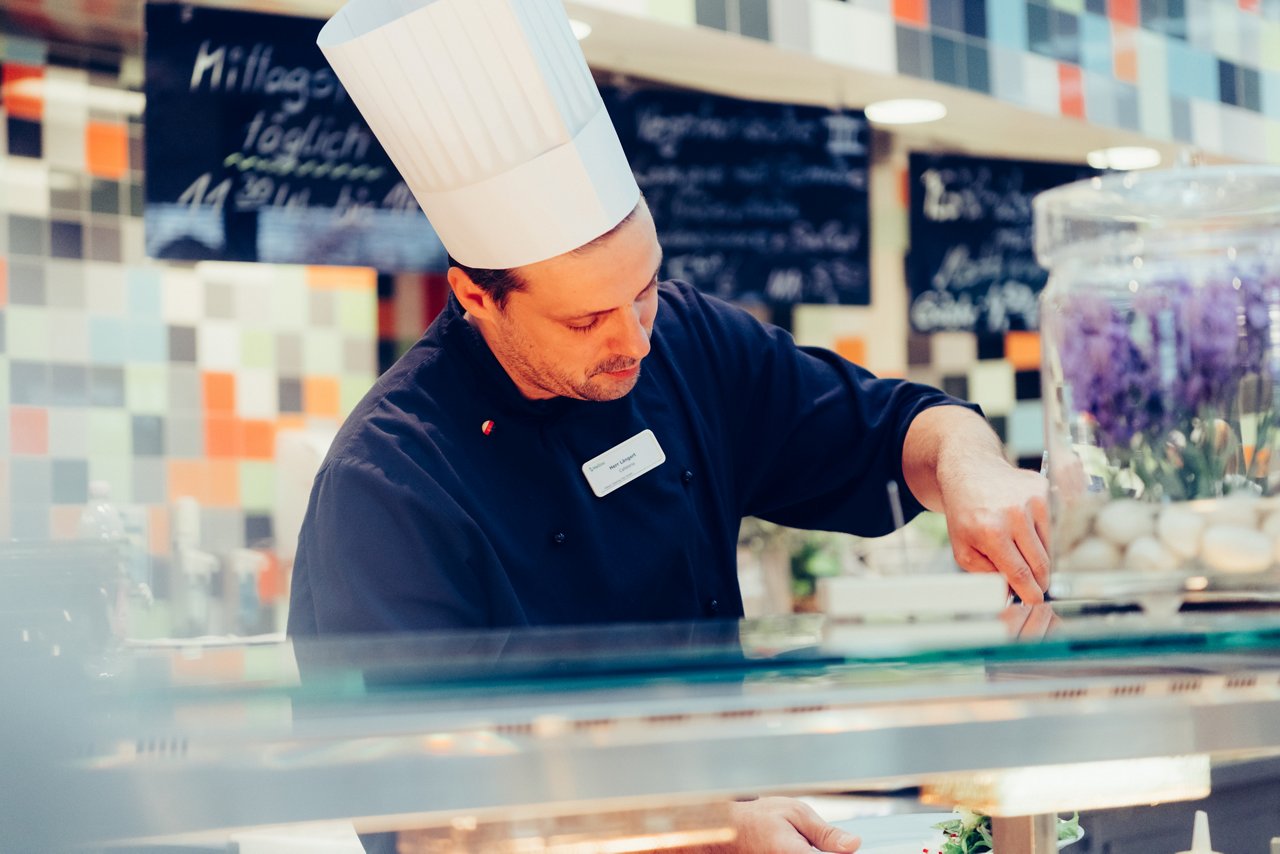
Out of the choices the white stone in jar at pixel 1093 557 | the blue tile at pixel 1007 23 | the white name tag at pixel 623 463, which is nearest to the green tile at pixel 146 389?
the white name tag at pixel 623 463

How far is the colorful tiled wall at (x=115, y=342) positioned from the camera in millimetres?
3184

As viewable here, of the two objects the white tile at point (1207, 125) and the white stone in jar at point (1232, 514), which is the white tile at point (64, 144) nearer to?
the white stone in jar at point (1232, 514)

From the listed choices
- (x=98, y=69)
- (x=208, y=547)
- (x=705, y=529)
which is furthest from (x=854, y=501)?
(x=98, y=69)

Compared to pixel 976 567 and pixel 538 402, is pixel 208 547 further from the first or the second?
pixel 976 567

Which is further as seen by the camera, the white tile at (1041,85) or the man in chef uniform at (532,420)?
the white tile at (1041,85)

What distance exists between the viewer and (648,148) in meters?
3.78

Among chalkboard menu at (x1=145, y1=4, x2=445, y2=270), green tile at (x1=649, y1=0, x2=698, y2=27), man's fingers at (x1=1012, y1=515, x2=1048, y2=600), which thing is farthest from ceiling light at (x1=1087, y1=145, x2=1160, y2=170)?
man's fingers at (x1=1012, y1=515, x2=1048, y2=600)

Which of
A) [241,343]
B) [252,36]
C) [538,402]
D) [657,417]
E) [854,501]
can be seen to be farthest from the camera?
[241,343]

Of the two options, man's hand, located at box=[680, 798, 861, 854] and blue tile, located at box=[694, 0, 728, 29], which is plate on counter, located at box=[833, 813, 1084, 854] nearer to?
man's hand, located at box=[680, 798, 861, 854]

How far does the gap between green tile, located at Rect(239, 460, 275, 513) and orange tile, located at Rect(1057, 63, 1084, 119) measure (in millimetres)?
2659

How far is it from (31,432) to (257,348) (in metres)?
0.58

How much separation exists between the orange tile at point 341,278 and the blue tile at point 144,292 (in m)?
0.39

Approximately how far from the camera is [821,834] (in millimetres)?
869

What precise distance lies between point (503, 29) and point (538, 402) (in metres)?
0.40
